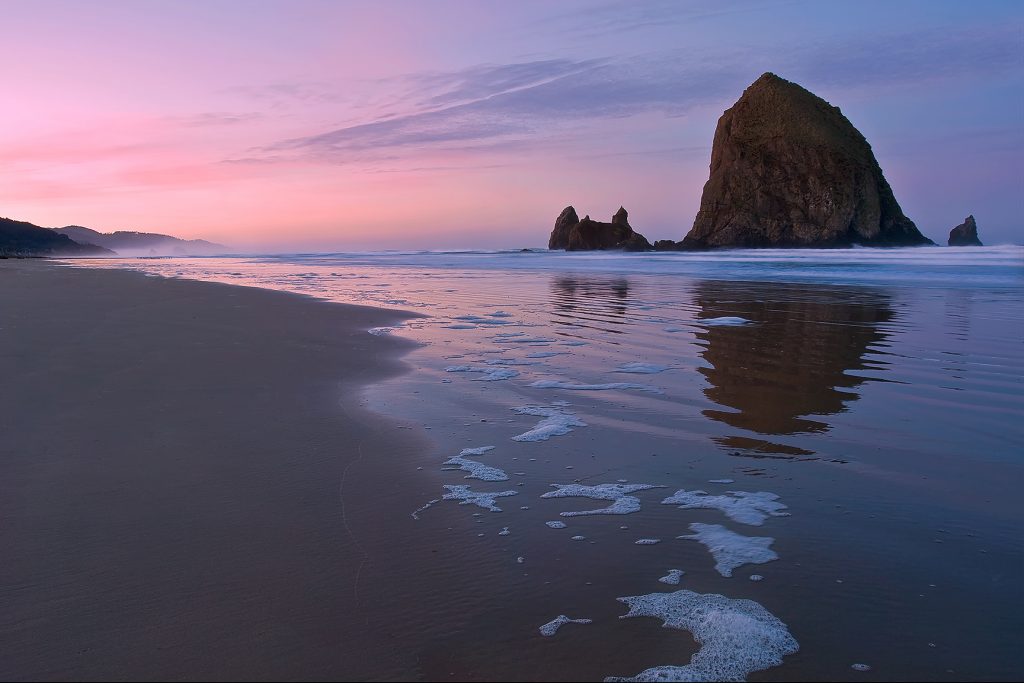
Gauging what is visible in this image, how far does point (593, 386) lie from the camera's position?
562 cm

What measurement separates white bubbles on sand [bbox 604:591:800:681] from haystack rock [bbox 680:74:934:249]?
231 ft

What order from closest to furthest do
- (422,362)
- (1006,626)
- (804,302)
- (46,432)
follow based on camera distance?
(1006,626) → (46,432) → (422,362) → (804,302)

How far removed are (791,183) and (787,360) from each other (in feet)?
235

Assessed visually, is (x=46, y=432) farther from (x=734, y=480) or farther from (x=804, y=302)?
(x=804, y=302)

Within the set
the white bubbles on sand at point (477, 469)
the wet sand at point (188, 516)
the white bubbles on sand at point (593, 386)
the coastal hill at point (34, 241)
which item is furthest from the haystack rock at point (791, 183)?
the coastal hill at point (34, 241)

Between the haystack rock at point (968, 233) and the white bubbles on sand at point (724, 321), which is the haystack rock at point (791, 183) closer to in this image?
the haystack rock at point (968, 233)

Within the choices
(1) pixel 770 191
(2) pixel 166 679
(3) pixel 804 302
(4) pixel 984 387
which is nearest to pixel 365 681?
(2) pixel 166 679

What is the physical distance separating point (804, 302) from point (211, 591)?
1330 cm

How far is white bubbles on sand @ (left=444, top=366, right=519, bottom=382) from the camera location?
5.93m

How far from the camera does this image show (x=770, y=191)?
71000 mm

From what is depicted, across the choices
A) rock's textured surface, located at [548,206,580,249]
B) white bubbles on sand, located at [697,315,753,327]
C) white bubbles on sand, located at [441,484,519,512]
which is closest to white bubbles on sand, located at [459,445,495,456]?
white bubbles on sand, located at [441,484,519,512]

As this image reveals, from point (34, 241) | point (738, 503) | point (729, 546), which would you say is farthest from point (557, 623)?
point (34, 241)

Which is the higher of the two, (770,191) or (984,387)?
(770,191)

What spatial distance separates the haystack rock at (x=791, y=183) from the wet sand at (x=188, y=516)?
6896 centimetres
